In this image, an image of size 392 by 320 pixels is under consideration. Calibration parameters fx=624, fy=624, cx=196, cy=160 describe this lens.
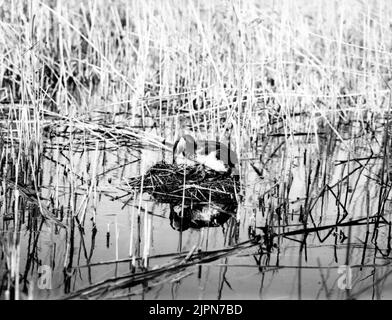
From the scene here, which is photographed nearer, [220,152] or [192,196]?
[192,196]

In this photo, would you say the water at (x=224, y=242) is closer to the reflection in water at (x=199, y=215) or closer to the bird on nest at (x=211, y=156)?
the reflection in water at (x=199, y=215)

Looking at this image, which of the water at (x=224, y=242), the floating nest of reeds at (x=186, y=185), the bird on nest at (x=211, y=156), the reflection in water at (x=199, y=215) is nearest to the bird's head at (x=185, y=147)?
the bird on nest at (x=211, y=156)

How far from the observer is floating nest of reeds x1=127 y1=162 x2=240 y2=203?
3973 mm

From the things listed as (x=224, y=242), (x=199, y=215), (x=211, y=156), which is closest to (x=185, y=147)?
(x=211, y=156)

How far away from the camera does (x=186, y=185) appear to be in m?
3.99

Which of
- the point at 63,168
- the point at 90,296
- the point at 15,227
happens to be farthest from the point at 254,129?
the point at 90,296

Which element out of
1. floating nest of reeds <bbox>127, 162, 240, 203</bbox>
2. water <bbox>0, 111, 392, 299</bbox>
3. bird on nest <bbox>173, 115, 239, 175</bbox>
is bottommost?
water <bbox>0, 111, 392, 299</bbox>

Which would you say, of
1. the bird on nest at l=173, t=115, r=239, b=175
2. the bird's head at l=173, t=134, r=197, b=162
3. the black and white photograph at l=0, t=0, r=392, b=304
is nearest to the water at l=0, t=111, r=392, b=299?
the black and white photograph at l=0, t=0, r=392, b=304

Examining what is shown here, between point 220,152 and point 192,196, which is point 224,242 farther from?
point 220,152

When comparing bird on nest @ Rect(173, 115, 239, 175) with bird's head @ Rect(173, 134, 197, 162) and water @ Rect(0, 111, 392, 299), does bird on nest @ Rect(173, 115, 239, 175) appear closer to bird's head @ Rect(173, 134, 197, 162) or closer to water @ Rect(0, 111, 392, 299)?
bird's head @ Rect(173, 134, 197, 162)

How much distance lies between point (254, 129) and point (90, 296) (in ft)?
10.3

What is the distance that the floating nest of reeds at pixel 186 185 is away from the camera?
3.97 metres

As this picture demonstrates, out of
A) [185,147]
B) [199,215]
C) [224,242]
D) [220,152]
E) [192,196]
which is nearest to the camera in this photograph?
[224,242]
